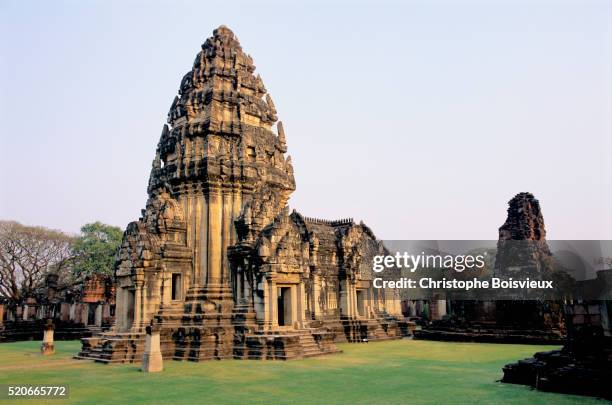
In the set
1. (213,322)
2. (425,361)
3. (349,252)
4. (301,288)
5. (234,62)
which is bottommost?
(425,361)

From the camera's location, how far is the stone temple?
18.5m

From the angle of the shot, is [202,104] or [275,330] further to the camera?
[202,104]

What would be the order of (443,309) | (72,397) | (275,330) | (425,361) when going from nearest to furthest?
1. (72,397)
2. (425,361)
3. (275,330)
4. (443,309)

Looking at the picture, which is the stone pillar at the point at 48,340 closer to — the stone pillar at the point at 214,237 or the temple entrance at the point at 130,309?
the temple entrance at the point at 130,309

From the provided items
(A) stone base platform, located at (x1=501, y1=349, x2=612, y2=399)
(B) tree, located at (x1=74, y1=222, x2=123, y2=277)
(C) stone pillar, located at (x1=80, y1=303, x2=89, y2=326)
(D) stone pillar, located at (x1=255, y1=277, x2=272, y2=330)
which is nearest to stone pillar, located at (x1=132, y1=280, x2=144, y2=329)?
(D) stone pillar, located at (x1=255, y1=277, x2=272, y2=330)

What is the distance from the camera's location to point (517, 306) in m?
26.6

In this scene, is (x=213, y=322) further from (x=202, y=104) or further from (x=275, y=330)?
(x=202, y=104)

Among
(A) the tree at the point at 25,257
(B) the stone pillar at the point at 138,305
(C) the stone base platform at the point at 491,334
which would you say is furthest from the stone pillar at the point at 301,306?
(A) the tree at the point at 25,257

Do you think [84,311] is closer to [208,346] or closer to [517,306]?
[208,346]

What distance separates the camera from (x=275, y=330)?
18391 mm

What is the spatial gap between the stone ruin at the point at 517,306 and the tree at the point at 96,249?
1165 inches

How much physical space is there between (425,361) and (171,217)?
11.2 meters

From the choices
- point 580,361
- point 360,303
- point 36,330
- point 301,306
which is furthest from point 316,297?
point 36,330

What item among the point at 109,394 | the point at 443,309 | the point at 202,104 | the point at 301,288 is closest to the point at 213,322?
the point at 301,288
